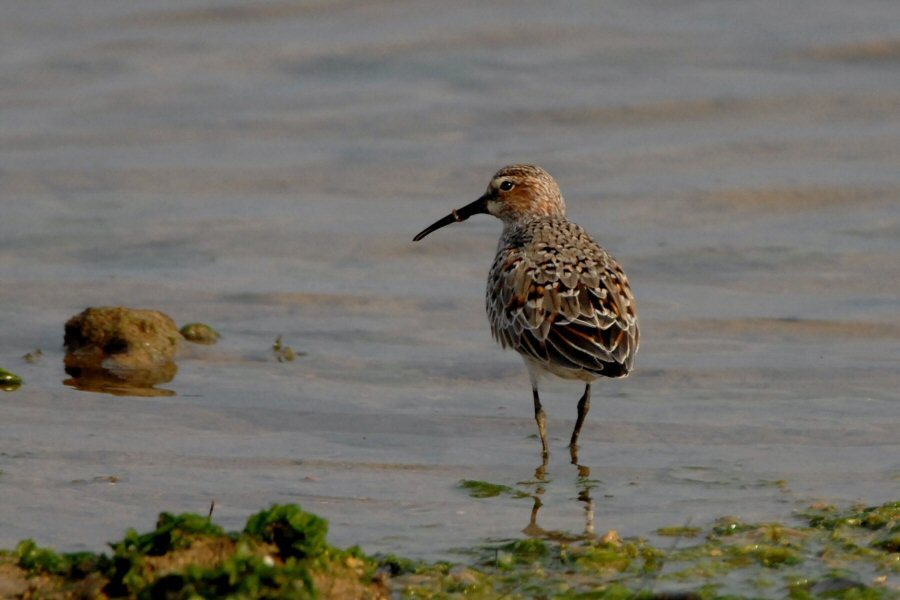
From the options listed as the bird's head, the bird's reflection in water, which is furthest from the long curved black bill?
the bird's reflection in water

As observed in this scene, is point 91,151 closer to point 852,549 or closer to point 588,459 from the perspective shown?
point 588,459

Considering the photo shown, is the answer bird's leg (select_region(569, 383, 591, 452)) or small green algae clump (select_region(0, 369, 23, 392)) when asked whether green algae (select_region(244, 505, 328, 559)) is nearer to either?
bird's leg (select_region(569, 383, 591, 452))

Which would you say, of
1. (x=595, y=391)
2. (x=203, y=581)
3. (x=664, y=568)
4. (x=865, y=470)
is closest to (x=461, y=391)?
(x=595, y=391)

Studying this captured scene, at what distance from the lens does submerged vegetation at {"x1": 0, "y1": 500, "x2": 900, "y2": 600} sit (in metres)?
4.64

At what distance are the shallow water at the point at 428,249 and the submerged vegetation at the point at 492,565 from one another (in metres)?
0.33

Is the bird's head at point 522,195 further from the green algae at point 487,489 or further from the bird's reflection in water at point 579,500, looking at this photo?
the green algae at point 487,489

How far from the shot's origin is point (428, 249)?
11.1 m

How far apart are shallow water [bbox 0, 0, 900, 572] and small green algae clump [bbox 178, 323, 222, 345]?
→ 0.16 meters

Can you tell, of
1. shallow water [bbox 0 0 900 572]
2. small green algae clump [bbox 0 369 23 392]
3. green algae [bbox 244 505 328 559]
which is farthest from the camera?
small green algae clump [bbox 0 369 23 392]

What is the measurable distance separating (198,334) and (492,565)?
13.4 ft

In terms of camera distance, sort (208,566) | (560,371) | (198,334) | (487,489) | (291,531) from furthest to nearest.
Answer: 1. (198,334)
2. (560,371)
3. (487,489)
4. (291,531)
5. (208,566)

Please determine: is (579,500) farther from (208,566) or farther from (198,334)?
(198,334)

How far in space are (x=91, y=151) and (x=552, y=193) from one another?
17.1 feet

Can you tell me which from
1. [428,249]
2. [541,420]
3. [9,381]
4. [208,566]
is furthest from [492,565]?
[428,249]
